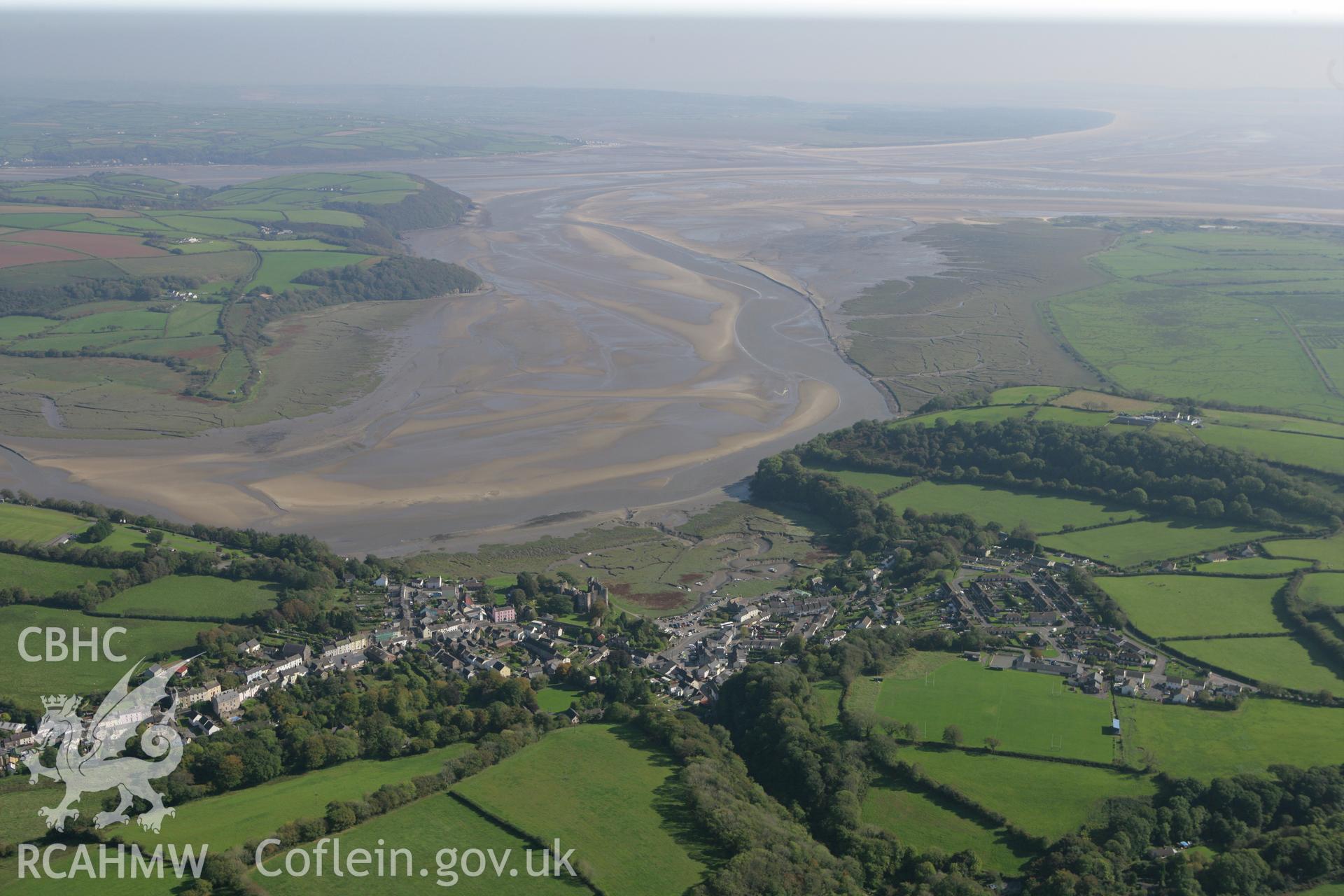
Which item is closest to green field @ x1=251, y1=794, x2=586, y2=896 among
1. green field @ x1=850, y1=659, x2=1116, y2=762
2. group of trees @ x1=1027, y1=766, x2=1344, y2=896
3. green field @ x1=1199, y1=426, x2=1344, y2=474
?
group of trees @ x1=1027, y1=766, x2=1344, y2=896

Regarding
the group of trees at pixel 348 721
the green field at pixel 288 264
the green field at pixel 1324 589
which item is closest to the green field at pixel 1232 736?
the green field at pixel 1324 589

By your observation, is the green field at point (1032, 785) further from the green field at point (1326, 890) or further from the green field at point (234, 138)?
the green field at point (234, 138)

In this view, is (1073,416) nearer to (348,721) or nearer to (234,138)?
(348,721)

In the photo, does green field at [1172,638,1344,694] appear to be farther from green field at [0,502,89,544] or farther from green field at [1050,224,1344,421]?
green field at [0,502,89,544]

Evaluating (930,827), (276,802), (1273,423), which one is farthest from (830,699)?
(1273,423)

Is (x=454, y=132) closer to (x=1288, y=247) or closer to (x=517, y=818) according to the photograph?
(x=1288, y=247)

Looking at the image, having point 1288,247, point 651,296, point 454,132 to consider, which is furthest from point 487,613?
point 454,132
